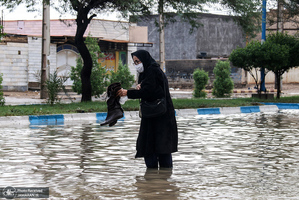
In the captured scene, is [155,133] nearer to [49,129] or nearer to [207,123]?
[49,129]

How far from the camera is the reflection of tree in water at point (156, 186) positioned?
5781 mm

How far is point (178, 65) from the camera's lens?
49.1 m

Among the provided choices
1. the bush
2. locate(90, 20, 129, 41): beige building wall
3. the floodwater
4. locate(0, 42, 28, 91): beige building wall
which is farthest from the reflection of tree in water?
locate(90, 20, 129, 41): beige building wall

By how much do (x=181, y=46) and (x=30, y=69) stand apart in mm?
22610

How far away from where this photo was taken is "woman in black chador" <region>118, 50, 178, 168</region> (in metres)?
6.99

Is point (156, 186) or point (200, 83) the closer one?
point (156, 186)

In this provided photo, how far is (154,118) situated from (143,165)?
1.01 m

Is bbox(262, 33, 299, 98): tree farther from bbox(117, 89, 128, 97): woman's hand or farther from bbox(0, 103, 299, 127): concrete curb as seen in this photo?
bbox(117, 89, 128, 97): woman's hand

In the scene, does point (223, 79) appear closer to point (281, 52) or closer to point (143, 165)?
point (281, 52)

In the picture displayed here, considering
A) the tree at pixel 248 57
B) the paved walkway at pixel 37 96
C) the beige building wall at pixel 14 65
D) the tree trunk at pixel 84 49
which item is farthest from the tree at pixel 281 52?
the beige building wall at pixel 14 65

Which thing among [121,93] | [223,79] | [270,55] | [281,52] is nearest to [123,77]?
[223,79]

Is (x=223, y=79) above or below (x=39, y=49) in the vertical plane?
below

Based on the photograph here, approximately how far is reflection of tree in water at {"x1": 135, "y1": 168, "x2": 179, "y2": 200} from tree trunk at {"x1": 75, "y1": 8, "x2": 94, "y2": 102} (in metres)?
14.6

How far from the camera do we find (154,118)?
23.4 ft
